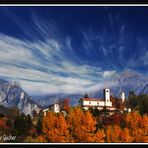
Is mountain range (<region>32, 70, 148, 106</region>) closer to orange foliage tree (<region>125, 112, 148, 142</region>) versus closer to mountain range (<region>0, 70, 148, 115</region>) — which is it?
mountain range (<region>0, 70, 148, 115</region>)

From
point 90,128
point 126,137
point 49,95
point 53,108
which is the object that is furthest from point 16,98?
point 126,137

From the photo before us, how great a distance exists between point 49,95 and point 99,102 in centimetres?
90

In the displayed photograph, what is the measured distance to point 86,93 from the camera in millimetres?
9562

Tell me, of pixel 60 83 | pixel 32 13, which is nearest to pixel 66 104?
pixel 60 83

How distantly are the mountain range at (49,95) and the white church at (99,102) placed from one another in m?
0.07

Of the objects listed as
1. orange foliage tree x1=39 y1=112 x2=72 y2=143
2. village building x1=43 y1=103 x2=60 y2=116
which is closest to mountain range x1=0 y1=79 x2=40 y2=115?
village building x1=43 y1=103 x2=60 y2=116

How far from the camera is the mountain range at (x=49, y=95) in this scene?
30.8 ft

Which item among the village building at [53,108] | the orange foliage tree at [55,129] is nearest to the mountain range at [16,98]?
the village building at [53,108]

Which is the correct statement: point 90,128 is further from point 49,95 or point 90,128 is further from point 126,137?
point 49,95

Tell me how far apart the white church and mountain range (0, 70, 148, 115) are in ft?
0.24

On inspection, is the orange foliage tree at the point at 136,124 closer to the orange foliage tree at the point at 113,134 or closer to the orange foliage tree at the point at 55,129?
the orange foliage tree at the point at 113,134

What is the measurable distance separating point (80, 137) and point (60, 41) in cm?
176

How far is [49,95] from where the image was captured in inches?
375

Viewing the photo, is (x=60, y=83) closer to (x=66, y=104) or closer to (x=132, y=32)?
(x=66, y=104)
